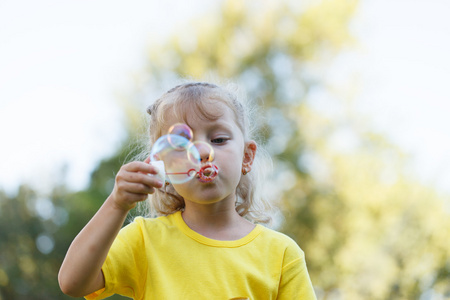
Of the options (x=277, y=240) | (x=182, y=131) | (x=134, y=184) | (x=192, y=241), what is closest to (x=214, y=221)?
(x=192, y=241)

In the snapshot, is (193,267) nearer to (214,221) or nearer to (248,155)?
(214,221)

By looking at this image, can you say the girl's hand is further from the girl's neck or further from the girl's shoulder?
the girl's shoulder

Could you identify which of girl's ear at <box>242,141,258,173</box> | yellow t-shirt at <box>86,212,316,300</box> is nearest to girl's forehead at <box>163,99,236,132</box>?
girl's ear at <box>242,141,258,173</box>

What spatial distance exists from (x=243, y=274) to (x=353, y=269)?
1182cm

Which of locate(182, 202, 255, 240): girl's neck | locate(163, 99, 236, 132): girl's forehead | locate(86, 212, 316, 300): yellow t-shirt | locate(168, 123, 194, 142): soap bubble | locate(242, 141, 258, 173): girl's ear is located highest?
locate(163, 99, 236, 132): girl's forehead

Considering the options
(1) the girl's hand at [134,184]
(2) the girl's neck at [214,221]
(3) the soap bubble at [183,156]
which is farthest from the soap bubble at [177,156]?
(1) the girl's hand at [134,184]

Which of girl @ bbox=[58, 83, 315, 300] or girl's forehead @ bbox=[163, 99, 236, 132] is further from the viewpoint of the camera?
girl's forehead @ bbox=[163, 99, 236, 132]

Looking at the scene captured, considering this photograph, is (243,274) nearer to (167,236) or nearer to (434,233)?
(167,236)

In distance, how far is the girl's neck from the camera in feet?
6.79

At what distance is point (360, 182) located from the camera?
1358 cm

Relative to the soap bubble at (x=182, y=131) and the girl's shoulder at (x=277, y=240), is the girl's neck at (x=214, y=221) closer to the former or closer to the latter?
the girl's shoulder at (x=277, y=240)

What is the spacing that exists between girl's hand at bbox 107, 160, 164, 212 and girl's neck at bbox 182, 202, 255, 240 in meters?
0.43

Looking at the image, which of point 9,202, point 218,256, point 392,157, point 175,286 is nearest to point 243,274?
point 218,256

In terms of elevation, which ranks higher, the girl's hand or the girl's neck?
the girl's hand
